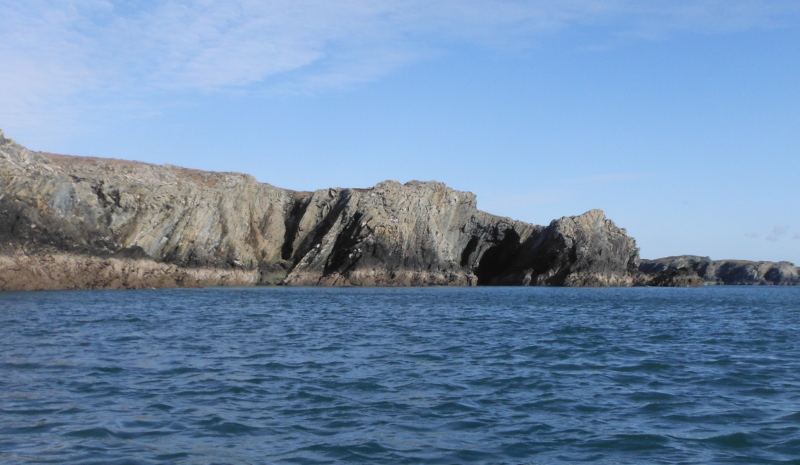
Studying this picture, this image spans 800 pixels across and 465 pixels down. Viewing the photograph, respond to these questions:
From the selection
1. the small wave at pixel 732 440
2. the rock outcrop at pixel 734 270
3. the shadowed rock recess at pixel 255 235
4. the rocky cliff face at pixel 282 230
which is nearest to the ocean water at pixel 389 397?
the small wave at pixel 732 440

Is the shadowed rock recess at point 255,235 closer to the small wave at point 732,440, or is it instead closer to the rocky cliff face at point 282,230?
the rocky cliff face at point 282,230

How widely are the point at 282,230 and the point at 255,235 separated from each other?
183 inches

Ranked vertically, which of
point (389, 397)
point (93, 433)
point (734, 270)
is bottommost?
point (93, 433)

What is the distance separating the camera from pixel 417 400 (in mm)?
11977

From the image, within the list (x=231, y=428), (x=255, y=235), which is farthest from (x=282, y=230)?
(x=231, y=428)

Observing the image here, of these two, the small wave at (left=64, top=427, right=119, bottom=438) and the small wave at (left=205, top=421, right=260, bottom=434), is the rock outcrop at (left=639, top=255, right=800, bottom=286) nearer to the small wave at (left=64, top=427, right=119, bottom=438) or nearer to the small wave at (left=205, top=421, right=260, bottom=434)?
the small wave at (left=205, top=421, right=260, bottom=434)

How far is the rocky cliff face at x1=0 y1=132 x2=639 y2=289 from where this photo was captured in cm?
5491

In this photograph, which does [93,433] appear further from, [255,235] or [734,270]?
[734,270]

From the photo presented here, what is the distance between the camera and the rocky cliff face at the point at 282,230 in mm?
54906

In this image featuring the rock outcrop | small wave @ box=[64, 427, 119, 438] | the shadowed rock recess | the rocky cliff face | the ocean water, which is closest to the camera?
the ocean water

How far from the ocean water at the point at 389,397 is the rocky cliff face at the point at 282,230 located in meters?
34.8

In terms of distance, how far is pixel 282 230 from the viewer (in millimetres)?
90312

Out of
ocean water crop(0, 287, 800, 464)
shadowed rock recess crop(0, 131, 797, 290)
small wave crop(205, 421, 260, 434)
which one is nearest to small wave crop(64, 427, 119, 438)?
ocean water crop(0, 287, 800, 464)

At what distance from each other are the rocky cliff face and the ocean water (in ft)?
114
